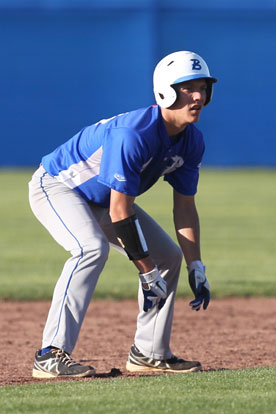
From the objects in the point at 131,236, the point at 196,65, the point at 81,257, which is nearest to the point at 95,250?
the point at 81,257

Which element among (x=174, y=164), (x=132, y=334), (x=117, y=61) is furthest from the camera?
(x=117, y=61)

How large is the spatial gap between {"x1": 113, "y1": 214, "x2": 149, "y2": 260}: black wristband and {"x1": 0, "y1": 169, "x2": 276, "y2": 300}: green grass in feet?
13.8

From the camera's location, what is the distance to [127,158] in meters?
5.03

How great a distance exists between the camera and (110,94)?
25641mm

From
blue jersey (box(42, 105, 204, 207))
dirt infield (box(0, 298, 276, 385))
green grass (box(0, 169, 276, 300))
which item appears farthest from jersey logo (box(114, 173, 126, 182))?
green grass (box(0, 169, 276, 300))

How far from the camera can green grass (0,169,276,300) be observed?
31.6ft

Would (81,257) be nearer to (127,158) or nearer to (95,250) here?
(95,250)

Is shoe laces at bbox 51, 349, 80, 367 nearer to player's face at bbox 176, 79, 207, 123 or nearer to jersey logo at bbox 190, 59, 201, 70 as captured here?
player's face at bbox 176, 79, 207, 123

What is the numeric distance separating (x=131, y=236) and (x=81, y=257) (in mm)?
320

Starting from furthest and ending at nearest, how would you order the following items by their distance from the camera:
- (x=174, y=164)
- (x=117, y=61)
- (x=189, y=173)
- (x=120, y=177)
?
(x=117, y=61), (x=189, y=173), (x=174, y=164), (x=120, y=177)

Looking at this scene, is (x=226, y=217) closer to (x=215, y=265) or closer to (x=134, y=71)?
(x=215, y=265)

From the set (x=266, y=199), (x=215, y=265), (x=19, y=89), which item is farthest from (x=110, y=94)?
(x=215, y=265)

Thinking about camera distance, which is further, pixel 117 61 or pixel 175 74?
pixel 117 61

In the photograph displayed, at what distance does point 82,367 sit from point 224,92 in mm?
20727
